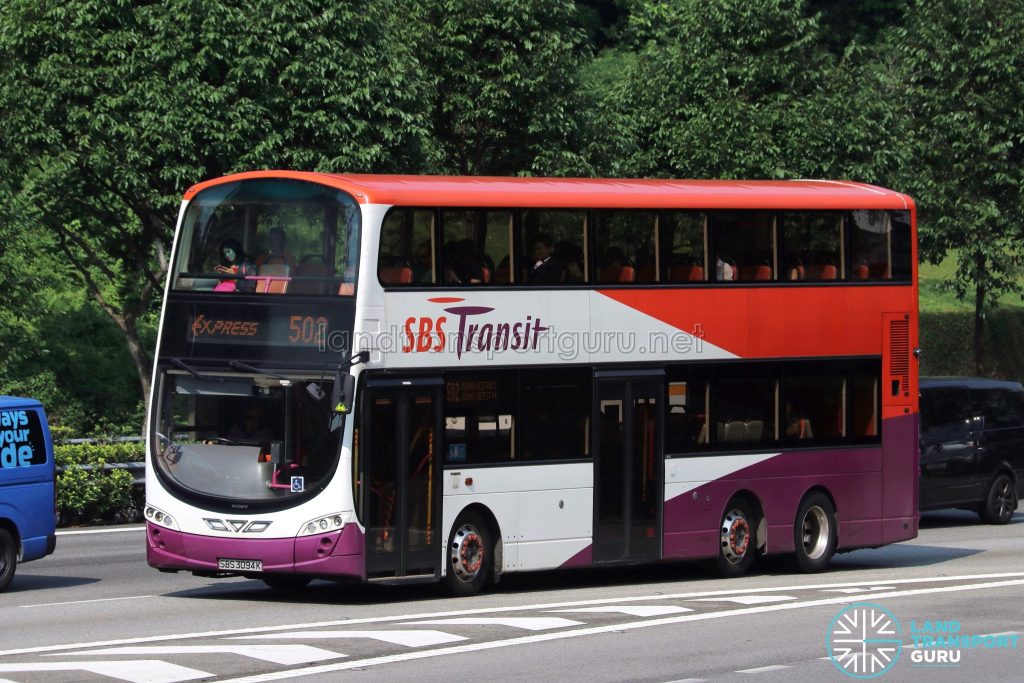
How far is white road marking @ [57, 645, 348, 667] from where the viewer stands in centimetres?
1248

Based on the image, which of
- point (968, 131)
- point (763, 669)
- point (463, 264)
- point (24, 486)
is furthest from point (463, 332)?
point (968, 131)

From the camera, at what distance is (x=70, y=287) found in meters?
43.6

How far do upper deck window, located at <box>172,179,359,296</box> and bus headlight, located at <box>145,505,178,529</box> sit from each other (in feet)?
7.02

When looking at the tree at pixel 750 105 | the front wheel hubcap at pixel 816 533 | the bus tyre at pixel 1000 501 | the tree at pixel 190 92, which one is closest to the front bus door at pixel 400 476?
the front wheel hubcap at pixel 816 533

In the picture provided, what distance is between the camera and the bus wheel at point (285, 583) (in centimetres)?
1704

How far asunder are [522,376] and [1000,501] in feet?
43.3

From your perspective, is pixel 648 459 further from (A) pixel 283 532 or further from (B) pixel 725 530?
(A) pixel 283 532

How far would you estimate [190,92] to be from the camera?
30.6 metres

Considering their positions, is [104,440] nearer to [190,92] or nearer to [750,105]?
[190,92]

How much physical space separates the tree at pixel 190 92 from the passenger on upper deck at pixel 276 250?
574 inches

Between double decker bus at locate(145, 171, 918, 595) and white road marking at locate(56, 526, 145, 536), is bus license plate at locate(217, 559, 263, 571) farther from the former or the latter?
white road marking at locate(56, 526, 145, 536)

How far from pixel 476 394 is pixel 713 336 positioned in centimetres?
328

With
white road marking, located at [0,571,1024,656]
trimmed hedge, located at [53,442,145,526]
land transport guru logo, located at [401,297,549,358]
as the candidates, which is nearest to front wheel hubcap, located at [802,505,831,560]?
white road marking, located at [0,571,1024,656]

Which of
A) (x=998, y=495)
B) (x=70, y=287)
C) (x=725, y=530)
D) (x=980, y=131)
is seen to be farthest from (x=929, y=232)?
(x=725, y=530)
